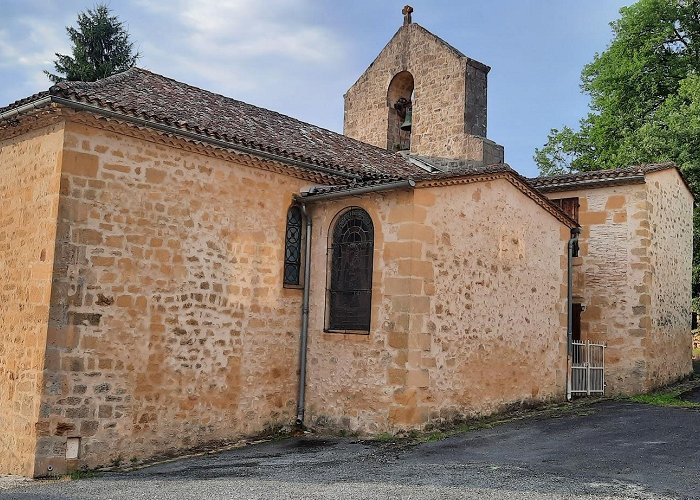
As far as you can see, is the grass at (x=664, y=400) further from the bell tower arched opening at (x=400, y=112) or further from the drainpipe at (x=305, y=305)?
the bell tower arched opening at (x=400, y=112)

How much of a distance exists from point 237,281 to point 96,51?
20.0 metres

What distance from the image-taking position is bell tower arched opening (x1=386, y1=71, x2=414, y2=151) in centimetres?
1880

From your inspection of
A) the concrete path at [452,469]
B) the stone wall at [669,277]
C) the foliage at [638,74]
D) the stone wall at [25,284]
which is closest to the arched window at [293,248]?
the concrete path at [452,469]

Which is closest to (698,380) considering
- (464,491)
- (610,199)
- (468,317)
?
(610,199)

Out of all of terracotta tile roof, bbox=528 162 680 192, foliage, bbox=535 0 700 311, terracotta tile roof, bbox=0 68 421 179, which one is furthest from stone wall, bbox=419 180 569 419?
foliage, bbox=535 0 700 311

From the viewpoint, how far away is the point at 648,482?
762 cm

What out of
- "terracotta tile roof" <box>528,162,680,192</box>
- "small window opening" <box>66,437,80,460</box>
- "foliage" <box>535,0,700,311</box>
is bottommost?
"small window opening" <box>66,437,80,460</box>

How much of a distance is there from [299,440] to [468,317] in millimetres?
3548

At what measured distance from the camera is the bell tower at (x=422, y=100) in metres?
17.5

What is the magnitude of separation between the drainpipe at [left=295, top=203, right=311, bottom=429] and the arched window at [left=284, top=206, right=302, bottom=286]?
135 millimetres

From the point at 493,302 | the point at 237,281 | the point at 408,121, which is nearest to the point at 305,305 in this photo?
the point at 237,281

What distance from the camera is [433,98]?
1775cm

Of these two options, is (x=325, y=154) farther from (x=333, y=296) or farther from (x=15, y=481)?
(x=15, y=481)

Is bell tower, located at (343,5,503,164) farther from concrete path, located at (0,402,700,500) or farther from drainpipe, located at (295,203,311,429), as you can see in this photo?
concrete path, located at (0,402,700,500)
